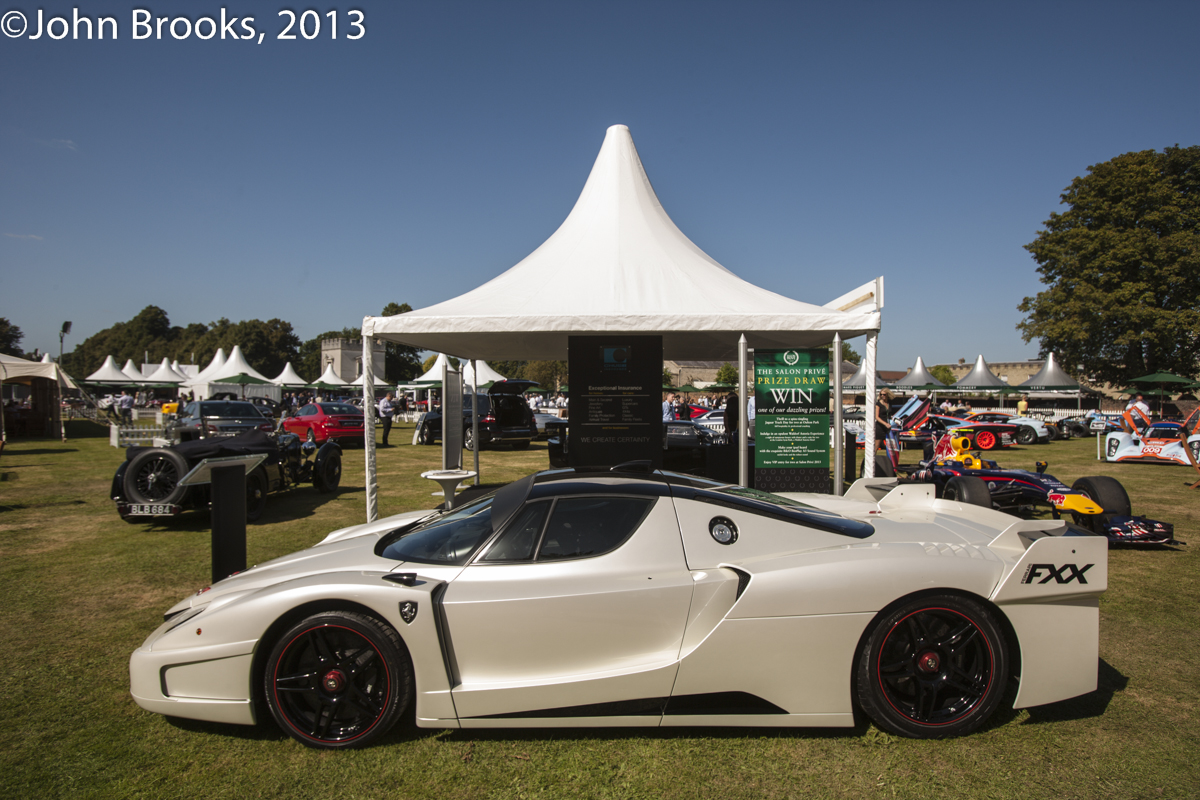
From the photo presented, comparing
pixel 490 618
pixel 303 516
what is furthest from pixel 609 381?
pixel 490 618

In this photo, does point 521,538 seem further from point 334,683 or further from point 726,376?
point 726,376

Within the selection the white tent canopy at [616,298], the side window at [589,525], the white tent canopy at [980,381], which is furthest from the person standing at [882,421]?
the white tent canopy at [980,381]

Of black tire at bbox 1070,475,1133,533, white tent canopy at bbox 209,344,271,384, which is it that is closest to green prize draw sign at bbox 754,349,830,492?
black tire at bbox 1070,475,1133,533

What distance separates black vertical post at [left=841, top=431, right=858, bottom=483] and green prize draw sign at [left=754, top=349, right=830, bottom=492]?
5102 millimetres

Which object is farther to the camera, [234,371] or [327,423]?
[234,371]

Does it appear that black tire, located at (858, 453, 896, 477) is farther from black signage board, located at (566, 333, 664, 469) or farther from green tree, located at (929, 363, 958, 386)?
green tree, located at (929, 363, 958, 386)

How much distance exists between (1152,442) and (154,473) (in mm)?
19971

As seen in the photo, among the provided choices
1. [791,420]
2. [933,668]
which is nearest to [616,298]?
[791,420]

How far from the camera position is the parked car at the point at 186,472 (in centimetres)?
738

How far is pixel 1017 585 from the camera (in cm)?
283

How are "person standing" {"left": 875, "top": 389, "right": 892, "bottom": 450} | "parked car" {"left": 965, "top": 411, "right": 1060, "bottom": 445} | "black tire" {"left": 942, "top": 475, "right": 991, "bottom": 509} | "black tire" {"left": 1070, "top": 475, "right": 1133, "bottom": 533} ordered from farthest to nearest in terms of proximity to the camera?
"parked car" {"left": 965, "top": 411, "right": 1060, "bottom": 445}, "person standing" {"left": 875, "top": 389, "right": 892, "bottom": 450}, "black tire" {"left": 1070, "top": 475, "right": 1133, "bottom": 533}, "black tire" {"left": 942, "top": 475, "right": 991, "bottom": 509}

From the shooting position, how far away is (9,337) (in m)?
81.6

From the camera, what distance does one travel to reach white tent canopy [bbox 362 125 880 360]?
23.4 ft

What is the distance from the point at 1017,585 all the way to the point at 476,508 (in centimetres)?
267
